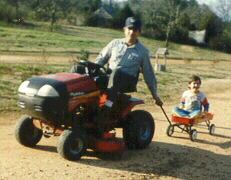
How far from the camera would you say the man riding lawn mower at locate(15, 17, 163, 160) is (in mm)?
8086

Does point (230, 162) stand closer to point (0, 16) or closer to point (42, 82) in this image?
point (42, 82)

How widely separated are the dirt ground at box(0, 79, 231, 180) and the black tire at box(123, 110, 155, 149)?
5.5 inches

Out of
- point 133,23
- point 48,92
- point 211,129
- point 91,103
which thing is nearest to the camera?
point 48,92

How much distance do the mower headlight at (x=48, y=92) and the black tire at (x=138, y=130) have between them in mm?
1806

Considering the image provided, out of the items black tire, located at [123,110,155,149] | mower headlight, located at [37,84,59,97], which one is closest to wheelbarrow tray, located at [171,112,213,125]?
black tire, located at [123,110,155,149]

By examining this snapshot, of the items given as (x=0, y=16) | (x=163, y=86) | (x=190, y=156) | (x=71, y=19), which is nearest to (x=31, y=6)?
(x=0, y=16)

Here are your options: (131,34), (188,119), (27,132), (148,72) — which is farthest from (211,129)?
(27,132)

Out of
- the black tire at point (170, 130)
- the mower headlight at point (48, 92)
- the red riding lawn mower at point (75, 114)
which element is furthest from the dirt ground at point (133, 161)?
the mower headlight at point (48, 92)

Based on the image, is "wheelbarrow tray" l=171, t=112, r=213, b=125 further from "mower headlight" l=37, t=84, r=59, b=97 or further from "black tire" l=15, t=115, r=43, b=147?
"mower headlight" l=37, t=84, r=59, b=97

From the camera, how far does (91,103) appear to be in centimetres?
860

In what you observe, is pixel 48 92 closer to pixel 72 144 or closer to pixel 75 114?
pixel 75 114

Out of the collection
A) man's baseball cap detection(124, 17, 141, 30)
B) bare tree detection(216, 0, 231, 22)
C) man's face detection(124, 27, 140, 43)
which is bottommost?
bare tree detection(216, 0, 231, 22)

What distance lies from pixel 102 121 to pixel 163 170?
120 centimetres

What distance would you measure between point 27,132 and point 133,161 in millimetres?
1756
